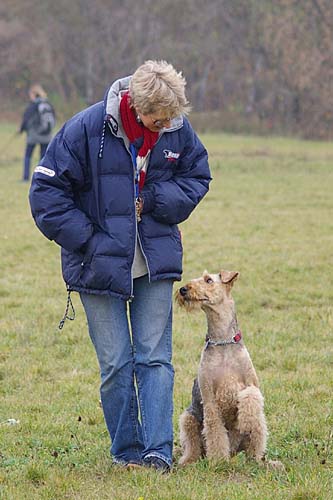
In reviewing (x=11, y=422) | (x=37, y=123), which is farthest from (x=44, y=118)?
(x=11, y=422)

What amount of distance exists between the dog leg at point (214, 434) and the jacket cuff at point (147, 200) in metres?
1.16

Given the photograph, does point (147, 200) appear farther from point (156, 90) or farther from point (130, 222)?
point (156, 90)

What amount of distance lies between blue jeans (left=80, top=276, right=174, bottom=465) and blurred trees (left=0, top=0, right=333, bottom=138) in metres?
34.5

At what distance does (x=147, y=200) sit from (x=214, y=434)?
137 cm

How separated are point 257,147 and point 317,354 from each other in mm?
23575

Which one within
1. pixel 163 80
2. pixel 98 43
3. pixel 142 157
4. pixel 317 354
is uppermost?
pixel 98 43

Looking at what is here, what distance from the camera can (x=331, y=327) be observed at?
337 inches

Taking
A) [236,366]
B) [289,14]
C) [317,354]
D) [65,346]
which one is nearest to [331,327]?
[317,354]

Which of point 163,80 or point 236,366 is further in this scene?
point 236,366

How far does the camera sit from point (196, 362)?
7.49 metres

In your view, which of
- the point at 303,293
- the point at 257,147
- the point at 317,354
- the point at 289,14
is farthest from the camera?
the point at 289,14

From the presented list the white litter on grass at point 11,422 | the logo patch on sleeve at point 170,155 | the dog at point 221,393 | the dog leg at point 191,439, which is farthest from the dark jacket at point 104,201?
the white litter on grass at point 11,422

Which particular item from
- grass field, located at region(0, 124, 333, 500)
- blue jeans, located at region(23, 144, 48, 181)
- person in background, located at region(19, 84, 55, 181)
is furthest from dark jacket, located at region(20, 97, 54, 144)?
grass field, located at region(0, 124, 333, 500)

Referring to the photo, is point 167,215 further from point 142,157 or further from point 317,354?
point 317,354
